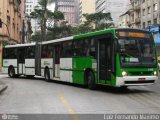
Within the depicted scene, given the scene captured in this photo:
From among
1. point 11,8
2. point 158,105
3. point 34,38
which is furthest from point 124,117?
point 34,38

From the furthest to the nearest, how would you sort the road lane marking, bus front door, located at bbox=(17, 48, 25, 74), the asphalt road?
bus front door, located at bbox=(17, 48, 25, 74)
the asphalt road
the road lane marking

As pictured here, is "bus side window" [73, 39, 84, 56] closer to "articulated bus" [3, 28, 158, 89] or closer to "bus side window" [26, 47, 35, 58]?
"articulated bus" [3, 28, 158, 89]

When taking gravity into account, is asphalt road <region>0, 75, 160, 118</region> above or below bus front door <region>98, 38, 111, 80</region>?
below

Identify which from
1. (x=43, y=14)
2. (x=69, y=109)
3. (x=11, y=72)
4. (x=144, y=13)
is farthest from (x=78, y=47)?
(x=144, y=13)

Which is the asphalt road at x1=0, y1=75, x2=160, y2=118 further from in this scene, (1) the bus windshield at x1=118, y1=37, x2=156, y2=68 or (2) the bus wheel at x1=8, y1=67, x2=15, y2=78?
(2) the bus wheel at x1=8, y1=67, x2=15, y2=78

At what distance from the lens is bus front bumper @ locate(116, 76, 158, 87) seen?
58.2 feet

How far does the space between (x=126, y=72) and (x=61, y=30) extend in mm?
78133

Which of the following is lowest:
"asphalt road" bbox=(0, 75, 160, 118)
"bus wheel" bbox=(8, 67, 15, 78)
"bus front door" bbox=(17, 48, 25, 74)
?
"asphalt road" bbox=(0, 75, 160, 118)

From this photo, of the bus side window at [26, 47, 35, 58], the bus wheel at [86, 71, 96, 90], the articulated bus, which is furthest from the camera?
the bus side window at [26, 47, 35, 58]

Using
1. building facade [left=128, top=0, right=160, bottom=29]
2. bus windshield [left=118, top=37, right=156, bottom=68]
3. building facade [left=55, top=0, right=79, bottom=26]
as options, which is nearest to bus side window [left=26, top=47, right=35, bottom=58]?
bus windshield [left=118, top=37, right=156, bottom=68]

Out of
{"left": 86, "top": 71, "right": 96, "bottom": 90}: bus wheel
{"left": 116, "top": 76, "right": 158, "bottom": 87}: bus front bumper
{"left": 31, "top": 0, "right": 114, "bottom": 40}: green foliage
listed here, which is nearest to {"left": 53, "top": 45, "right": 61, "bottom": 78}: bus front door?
{"left": 86, "top": 71, "right": 96, "bottom": 90}: bus wheel

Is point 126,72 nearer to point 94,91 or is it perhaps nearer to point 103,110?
point 94,91

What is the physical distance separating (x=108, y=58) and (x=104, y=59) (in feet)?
1.34

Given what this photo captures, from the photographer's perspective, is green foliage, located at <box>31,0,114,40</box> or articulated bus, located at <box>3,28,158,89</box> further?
green foliage, located at <box>31,0,114,40</box>
